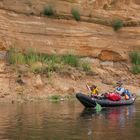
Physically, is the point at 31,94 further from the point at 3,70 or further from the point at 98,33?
the point at 98,33

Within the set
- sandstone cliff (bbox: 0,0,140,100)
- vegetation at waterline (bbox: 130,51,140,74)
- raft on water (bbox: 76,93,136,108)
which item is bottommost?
raft on water (bbox: 76,93,136,108)

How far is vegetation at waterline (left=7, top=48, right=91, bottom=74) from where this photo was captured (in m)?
34.7

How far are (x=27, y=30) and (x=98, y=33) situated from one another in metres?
5.66

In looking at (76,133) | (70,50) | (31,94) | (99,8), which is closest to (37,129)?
(76,133)

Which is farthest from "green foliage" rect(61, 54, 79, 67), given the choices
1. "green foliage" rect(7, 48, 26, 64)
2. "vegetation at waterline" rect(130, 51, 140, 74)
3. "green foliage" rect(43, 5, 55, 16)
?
"vegetation at waterline" rect(130, 51, 140, 74)

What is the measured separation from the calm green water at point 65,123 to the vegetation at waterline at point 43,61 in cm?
749

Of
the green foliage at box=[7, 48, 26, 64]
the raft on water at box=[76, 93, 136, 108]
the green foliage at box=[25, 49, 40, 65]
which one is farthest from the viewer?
the green foliage at box=[25, 49, 40, 65]

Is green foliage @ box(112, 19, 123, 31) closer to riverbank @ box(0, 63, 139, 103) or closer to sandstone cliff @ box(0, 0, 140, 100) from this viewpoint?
sandstone cliff @ box(0, 0, 140, 100)

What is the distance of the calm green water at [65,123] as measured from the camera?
16.6 metres

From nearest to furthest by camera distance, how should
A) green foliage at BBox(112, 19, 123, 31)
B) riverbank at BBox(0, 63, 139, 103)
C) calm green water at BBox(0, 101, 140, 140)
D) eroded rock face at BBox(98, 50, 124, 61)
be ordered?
calm green water at BBox(0, 101, 140, 140)
riverbank at BBox(0, 63, 139, 103)
eroded rock face at BBox(98, 50, 124, 61)
green foliage at BBox(112, 19, 123, 31)

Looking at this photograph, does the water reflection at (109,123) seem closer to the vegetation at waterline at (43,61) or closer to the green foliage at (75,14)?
the vegetation at waterline at (43,61)

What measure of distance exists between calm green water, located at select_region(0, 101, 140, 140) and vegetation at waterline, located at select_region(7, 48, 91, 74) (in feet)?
24.6

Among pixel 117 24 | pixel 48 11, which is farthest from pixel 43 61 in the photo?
pixel 117 24

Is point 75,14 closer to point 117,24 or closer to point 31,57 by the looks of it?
point 117,24
